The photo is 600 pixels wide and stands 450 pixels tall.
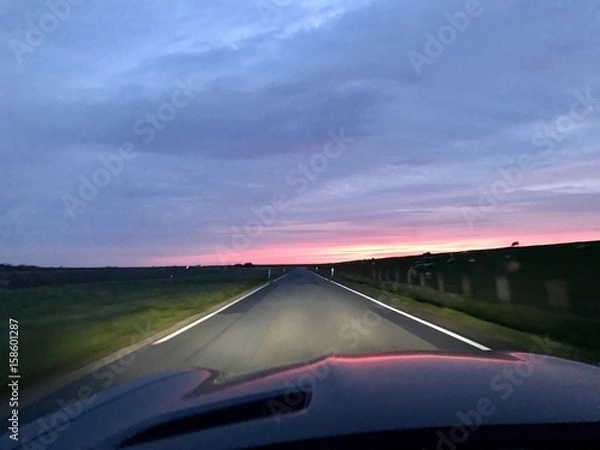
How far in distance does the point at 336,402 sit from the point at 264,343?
37.3ft

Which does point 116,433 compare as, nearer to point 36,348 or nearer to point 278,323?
point 36,348

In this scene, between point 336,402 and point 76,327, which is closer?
point 336,402

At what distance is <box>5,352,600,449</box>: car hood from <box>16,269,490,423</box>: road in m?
2.39

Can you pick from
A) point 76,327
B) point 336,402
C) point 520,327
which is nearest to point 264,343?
point 76,327

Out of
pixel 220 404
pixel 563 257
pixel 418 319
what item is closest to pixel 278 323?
pixel 418 319

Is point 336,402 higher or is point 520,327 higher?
point 336,402

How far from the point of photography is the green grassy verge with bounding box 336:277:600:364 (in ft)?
47.9

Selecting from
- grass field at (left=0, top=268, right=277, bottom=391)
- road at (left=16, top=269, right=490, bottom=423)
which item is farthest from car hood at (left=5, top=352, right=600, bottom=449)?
grass field at (left=0, top=268, right=277, bottom=391)

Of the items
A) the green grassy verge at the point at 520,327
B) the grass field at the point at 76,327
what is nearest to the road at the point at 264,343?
the green grassy verge at the point at 520,327

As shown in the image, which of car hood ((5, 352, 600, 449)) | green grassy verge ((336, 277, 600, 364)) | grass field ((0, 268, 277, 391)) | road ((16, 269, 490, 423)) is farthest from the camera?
green grassy verge ((336, 277, 600, 364))

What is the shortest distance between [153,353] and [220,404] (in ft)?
33.3

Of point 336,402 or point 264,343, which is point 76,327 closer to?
point 264,343

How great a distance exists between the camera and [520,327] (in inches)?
768

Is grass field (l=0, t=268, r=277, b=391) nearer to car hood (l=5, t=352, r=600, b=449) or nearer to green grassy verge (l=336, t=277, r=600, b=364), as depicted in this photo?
car hood (l=5, t=352, r=600, b=449)
